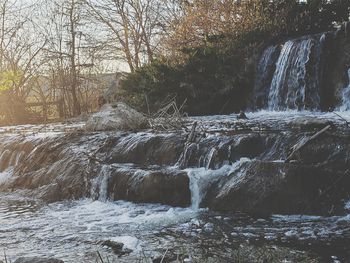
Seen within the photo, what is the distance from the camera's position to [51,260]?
4094 millimetres

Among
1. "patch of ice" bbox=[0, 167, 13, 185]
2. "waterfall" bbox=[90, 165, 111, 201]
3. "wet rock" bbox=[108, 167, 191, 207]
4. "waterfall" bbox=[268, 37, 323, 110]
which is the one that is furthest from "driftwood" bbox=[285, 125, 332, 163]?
"patch of ice" bbox=[0, 167, 13, 185]

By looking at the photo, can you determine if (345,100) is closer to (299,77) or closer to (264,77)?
(299,77)

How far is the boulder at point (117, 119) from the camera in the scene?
1066 cm

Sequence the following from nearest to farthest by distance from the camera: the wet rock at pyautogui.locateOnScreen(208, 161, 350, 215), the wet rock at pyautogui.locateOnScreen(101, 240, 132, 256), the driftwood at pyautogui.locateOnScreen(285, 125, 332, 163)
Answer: the wet rock at pyautogui.locateOnScreen(101, 240, 132, 256)
the wet rock at pyautogui.locateOnScreen(208, 161, 350, 215)
the driftwood at pyautogui.locateOnScreen(285, 125, 332, 163)

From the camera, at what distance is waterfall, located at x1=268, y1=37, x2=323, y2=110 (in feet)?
37.8

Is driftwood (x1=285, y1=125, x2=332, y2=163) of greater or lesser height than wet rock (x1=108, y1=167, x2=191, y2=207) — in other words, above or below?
above

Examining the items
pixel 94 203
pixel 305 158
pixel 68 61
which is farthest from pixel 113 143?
pixel 68 61

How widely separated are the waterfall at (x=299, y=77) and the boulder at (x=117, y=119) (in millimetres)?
3731

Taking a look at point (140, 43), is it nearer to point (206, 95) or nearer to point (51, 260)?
point (206, 95)

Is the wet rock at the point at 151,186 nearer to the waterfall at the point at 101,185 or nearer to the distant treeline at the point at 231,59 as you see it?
the waterfall at the point at 101,185

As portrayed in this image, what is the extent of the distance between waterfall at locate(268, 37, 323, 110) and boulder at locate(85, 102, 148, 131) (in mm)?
3731

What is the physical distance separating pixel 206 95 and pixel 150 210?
7513 mm

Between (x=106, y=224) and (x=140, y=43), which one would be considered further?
(x=140, y=43)

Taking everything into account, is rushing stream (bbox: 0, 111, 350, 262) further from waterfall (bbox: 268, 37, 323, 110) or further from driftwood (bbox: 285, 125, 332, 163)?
waterfall (bbox: 268, 37, 323, 110)
